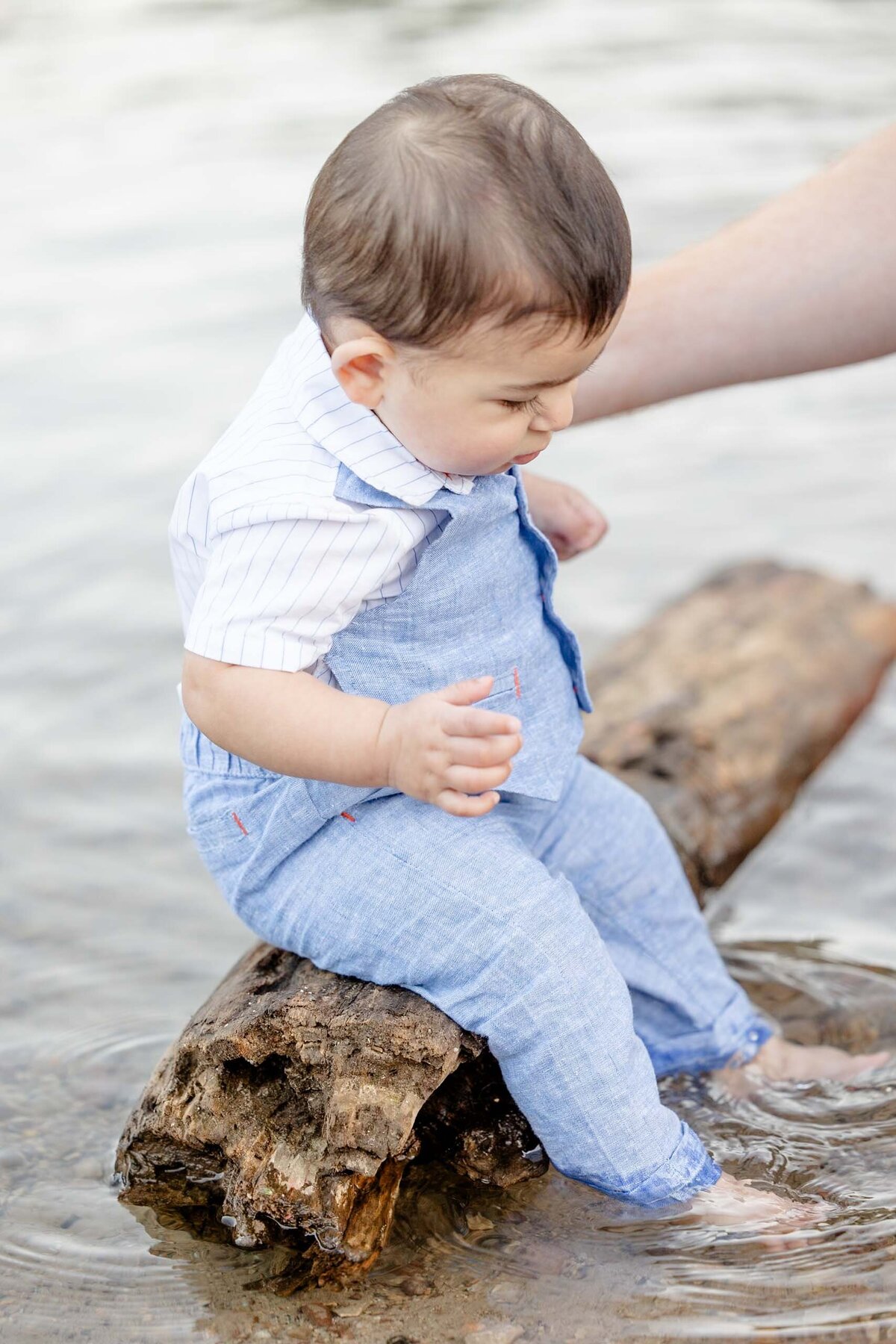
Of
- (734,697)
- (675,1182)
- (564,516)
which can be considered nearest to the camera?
(675,1182)

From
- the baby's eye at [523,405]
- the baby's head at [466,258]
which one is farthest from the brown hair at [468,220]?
the baby's eye at [523,405]

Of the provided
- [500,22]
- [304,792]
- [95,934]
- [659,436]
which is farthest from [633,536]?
[500,22]

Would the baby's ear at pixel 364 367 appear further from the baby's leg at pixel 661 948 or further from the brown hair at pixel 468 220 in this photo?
the baby's leg at pixel 661 948

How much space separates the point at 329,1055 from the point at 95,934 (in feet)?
4.31

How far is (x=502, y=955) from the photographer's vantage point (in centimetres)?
208

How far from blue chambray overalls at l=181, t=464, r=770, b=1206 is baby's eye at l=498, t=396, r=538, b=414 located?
0.17 meters

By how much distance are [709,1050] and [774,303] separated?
1.28 m

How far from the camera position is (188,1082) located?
2.19 meters

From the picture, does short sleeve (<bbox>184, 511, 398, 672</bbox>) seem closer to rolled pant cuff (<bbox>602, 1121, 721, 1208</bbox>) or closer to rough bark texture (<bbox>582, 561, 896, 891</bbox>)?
rolled pant cuff (<bbox>602, 1121, 721, 1208</bbox>)

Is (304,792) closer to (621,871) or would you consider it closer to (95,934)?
(621,871)

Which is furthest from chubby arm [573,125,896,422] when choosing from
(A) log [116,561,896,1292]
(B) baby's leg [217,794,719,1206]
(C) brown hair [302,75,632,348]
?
(A) log [116,561,896,1292]

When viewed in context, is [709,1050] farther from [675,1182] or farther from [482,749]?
[482,749]

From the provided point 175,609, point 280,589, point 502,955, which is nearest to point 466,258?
point 280,589

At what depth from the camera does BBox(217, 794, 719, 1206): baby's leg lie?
2.09m
